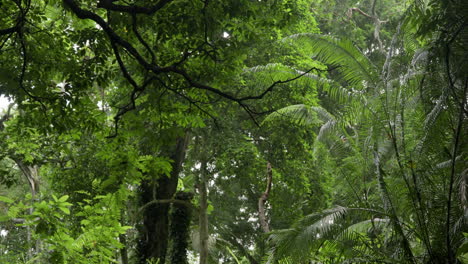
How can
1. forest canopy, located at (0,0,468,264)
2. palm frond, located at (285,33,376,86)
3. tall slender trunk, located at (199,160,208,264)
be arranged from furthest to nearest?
tall slender trunk, located at (199,160,208,264) → palm frond, located at (285,33,376,86) → forest canopy, located at (0,0,468,264)

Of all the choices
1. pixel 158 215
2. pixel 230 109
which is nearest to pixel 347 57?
pixel 230 109

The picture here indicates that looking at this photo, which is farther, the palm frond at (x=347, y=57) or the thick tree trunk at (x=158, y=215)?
the thick tree trunk at (x=158, y=215)

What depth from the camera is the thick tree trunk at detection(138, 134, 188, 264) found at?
11.1 m

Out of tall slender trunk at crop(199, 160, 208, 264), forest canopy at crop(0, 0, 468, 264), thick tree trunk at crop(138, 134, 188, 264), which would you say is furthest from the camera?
thick tree trunk at crop(138, 134, 188, 264)

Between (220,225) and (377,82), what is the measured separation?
13056 millimetres

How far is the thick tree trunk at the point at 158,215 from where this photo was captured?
11078mm

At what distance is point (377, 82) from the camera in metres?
A: 6.92

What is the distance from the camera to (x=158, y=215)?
37.6ft

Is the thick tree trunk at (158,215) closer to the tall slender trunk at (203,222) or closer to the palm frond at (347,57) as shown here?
the tall slender trunk at (203,222)

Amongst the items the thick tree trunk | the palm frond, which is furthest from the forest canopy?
the thick tree trunk

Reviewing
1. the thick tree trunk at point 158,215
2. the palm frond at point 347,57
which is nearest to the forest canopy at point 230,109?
the palm frond at point 347,57

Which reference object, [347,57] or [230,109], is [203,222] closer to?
[230,109]

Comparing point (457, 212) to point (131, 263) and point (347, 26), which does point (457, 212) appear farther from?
point (347, 26)

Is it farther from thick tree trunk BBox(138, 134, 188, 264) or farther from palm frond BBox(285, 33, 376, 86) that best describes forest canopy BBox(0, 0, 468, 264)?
thick tree trunk BBox(138, 134, 188, 264)
